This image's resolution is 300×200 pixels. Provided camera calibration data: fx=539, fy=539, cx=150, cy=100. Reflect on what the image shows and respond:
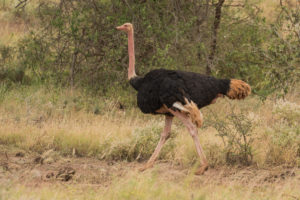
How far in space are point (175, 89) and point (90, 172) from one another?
157 cm

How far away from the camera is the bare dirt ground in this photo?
656 centimetres

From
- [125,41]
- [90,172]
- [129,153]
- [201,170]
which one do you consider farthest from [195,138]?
[125,41]

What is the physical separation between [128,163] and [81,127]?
1.48 metres

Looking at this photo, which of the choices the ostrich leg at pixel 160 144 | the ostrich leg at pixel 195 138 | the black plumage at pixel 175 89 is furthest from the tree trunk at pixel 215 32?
the ostrich leg at pixel 195 138

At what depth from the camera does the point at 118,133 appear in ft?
27.8

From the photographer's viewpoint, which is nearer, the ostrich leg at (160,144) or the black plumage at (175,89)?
the black plumage at (175,89)

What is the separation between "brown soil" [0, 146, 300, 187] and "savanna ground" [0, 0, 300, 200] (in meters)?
0.01

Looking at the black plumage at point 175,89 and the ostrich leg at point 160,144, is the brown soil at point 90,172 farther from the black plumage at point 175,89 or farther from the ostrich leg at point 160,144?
the black plumage at point 175,89

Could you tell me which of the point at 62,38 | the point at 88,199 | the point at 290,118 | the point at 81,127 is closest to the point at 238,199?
the point at 88,199

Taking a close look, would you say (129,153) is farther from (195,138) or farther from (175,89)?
(175,89)

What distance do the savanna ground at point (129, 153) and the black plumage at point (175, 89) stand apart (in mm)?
751

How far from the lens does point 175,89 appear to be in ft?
22.2

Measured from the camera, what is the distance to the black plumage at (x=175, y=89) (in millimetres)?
6754

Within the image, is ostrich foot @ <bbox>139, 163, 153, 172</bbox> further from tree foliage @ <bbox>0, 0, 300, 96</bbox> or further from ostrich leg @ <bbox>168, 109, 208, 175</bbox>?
tree foliage @ <bbox>0, 0, 300, 96</bbox>
